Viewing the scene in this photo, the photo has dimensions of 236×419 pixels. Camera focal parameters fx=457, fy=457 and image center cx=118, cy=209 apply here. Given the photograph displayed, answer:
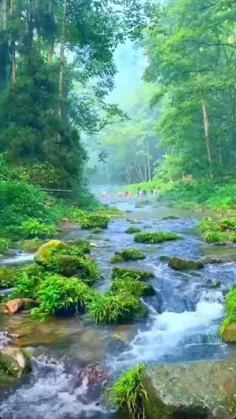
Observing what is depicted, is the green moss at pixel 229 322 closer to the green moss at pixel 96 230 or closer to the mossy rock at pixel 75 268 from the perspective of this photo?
the mossy rock at pixel 75 268

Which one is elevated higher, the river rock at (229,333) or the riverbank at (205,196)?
the riverbank at (205,196)

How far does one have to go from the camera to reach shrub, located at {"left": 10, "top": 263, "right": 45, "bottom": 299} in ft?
28.2

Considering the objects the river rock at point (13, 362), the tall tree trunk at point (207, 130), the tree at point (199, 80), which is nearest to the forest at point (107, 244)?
the river rock at point (13, 362)

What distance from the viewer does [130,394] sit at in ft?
16.9

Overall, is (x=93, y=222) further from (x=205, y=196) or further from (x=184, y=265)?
(x=205, y=196)

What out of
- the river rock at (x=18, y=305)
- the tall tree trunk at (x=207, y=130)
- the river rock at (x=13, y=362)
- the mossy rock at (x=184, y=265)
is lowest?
the river rock at (x=13, y=362)

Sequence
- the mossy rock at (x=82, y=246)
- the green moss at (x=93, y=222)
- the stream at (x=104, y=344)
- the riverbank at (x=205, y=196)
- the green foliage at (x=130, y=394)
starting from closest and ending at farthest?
the green foliage at (x=130, y=394), the stream at (x=104, y=344), the mossy rock at (x=82, y=246), the green moss at (x=93, y=222), the riverbank at (x=205, y=196)

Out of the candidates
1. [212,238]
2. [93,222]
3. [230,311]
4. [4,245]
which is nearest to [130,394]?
[230,311]

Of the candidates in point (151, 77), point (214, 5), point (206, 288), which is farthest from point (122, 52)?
point (206, 288)

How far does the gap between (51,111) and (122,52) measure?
3829 inches

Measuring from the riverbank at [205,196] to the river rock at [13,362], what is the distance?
18.5 m

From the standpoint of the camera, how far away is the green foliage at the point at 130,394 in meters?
5.05

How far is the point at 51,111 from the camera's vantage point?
83.8 feet

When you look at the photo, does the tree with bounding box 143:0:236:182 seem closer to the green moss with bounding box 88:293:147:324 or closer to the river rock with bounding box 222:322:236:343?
the green moss with bounding box 88:293:147:324
